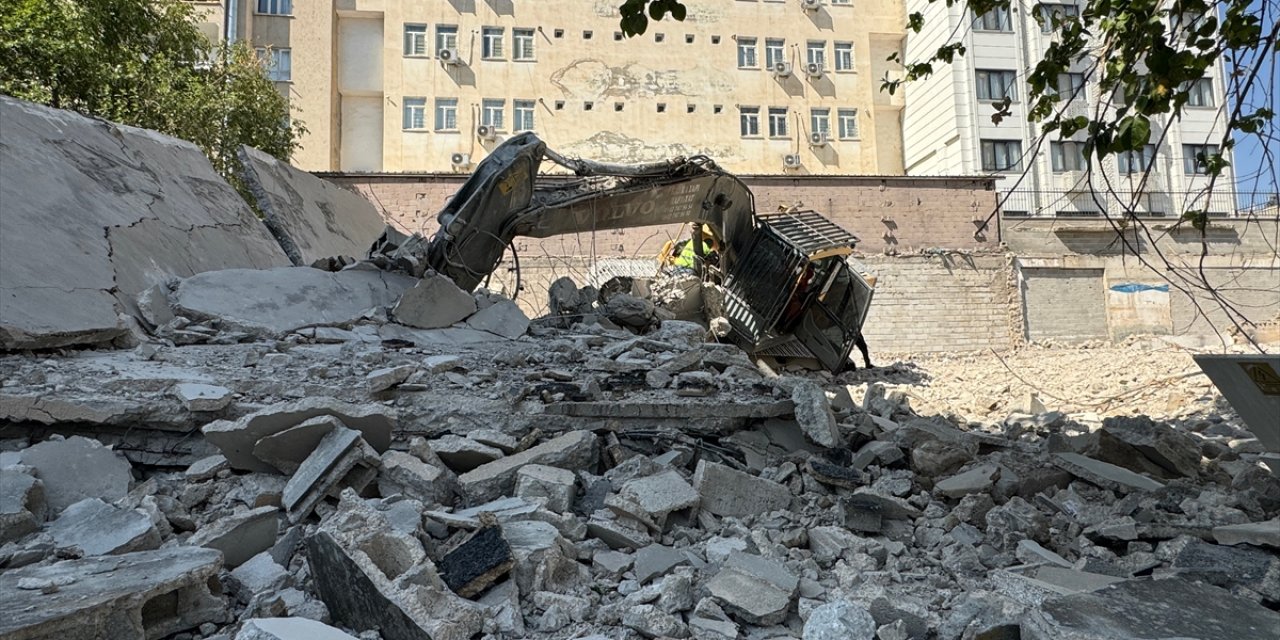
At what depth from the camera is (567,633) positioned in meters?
2.46

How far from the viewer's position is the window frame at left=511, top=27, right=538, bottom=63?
2327 centimetres

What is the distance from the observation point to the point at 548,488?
335cm

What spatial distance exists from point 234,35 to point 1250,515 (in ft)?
84.6

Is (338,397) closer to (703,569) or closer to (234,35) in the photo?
(703,569)

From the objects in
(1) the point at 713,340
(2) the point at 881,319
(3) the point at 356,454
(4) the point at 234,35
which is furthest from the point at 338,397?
(4) the point at 234,35

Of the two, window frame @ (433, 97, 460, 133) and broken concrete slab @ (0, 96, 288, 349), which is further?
window frame @ (433, 97, 460, 133)

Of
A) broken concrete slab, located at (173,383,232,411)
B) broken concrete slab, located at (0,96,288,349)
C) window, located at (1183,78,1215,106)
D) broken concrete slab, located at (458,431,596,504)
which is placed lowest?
broken concrete slab, located at (458,431,596,504)

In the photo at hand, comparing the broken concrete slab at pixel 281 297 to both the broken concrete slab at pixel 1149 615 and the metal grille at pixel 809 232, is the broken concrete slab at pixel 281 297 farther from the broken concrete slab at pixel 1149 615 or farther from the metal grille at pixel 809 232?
the broken concrete slab at pixel 1149 615

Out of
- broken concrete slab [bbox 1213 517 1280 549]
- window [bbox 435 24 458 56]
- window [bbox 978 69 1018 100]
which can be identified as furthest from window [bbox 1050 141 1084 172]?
broken concrete slab [bbox 1213 517 1280 549]

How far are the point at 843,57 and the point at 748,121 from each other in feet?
13.6

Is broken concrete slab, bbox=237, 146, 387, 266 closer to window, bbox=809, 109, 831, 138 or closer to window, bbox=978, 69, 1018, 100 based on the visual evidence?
window, bbox=809, 109, 831, 138

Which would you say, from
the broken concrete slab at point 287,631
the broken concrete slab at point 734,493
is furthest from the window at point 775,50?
the broken concrete slab at point 287,631

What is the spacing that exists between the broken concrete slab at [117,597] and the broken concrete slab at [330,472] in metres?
0.55

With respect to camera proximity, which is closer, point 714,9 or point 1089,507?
point 1089,507
